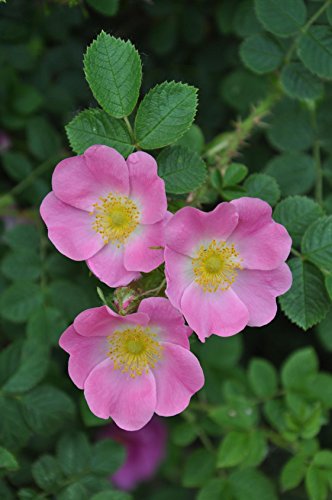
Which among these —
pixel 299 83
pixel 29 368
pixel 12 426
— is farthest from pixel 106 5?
pixel 12 426

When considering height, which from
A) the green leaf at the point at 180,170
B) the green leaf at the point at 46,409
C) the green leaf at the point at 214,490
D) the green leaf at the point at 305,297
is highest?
the green leaf at the point at 180,170

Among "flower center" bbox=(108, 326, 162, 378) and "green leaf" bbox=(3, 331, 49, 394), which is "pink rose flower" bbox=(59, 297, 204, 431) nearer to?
"flower center" bbox=(108, 326, 162, 378)

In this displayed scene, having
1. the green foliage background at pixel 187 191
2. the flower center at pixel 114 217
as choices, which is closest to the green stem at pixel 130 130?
the green foliage background at pixel 187 191

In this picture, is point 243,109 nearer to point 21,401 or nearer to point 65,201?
point 65,201

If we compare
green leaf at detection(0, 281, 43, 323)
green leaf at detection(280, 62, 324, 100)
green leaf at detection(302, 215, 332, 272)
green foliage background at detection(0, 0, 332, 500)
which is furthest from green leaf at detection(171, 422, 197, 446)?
green leaf at detection(280, 62, 324, 100)

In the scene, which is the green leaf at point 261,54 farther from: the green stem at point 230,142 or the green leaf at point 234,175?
the green leaf at point 234,175

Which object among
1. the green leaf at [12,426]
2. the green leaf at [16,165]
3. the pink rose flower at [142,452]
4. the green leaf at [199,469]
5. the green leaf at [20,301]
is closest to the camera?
the green leaf at [12,426]

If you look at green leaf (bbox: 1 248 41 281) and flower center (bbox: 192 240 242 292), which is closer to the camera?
flower center (bbox: 192 240 242 292)
